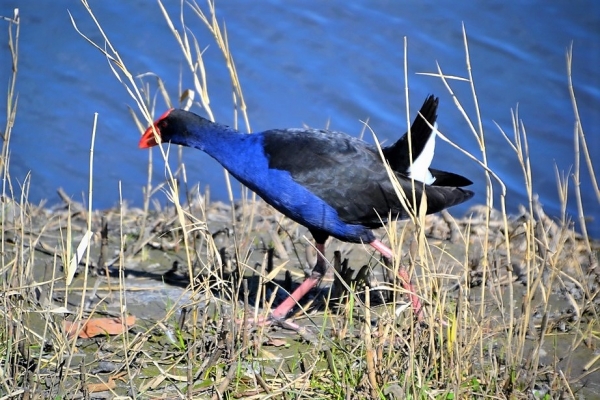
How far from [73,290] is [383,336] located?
164 centimetres

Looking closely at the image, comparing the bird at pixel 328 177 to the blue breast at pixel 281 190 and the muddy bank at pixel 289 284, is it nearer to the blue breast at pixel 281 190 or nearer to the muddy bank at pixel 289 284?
the blue breast at pixel 281 190

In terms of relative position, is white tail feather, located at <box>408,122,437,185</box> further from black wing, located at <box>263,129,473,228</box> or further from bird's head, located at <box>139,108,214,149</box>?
bird's head, located at <box>139,108,214,149</box>

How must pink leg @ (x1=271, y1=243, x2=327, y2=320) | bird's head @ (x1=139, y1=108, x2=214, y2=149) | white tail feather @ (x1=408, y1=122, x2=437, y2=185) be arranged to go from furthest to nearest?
bird's head @ (x1=139, y1=108, x2=214, y2=149)
white tail feather @ (x1=408, y1=122, x2=437, y2=185)
pink leg @ (x1=271, y1=243, x2=327, y2=320)

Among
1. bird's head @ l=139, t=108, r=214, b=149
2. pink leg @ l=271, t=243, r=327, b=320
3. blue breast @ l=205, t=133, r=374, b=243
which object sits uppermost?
bird's head @ l=139, t=108, r=214, b=149

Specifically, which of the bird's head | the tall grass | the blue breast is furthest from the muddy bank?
the bird's head

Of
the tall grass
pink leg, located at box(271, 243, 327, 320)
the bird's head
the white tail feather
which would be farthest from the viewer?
the bird's head

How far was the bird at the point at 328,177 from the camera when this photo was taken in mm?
3770

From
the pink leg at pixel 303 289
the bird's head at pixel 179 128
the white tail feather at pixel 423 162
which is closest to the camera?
the pink leg at pixel 303 289

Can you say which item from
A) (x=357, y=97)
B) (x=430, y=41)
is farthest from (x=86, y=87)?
(x=430, y=41)

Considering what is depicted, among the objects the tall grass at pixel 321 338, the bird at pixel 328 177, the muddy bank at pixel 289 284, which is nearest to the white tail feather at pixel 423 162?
the bird at pixel 328 177

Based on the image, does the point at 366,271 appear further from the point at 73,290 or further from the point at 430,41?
the point at 430,41

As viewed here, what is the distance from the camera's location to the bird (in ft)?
12.4

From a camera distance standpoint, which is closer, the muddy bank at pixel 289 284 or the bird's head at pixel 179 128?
the muddy bank at pixel 289 284

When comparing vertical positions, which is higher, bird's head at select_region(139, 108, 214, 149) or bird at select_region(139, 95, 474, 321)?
bird's head at select_region(139, 108, 214, 149)
